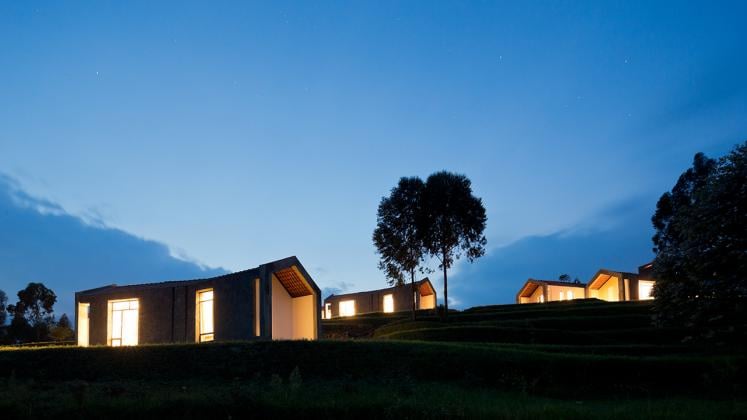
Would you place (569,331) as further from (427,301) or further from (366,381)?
(427,301)

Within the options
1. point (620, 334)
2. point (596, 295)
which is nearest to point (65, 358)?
point (620, 334)

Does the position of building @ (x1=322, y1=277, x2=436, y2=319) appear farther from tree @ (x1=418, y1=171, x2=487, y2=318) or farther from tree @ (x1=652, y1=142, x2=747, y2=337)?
tree @ (x1=652, y1=142, x2=747, y2=337)

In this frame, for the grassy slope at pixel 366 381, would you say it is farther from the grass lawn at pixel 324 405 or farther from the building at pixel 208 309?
the building at pixel 208 309

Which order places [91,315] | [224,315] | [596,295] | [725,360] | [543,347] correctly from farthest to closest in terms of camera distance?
[596,295] → [91,315] → [224,315] → [543,347] → [725,360]

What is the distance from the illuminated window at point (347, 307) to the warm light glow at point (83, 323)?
40.0 metres

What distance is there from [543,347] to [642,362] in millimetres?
5131

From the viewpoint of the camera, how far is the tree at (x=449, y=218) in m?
46.6

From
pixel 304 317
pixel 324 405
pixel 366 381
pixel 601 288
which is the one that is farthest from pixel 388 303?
pixel 324 405

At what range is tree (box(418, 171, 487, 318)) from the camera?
1833 inches

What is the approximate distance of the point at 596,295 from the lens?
212 ft

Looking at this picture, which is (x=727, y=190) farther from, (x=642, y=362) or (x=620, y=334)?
(x=620, y=334)

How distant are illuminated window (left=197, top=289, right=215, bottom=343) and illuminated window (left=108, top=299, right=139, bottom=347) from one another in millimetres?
4045

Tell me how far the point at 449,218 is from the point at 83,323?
25.5 m

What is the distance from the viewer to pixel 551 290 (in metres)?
67.1
